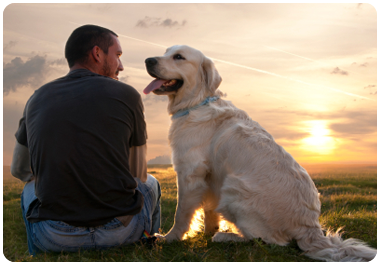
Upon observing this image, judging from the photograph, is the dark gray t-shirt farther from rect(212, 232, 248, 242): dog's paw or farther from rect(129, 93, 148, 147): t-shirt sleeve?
rect(212, 232, 248, 242): dog's paw

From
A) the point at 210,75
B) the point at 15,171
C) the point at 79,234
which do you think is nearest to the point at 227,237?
the point at 79,234

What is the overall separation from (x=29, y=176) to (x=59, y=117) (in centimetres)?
123

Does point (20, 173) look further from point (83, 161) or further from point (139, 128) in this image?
point (139, 128)

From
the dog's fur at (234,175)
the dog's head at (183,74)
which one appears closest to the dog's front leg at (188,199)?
the dog's fur at (234,175)

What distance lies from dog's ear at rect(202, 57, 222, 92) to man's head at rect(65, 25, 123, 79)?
124 cm

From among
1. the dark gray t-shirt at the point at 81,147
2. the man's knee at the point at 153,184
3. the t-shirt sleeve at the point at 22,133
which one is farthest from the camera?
the man's knee at the point at 153,184

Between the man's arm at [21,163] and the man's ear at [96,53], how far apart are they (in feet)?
4.01

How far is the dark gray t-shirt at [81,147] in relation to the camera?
2660 mm

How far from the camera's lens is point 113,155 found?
2758 mm

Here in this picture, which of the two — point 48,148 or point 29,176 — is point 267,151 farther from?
point 29,176

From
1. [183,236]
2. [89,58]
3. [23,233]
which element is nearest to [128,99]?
[89,58]

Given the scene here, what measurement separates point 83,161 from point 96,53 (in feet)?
4.15

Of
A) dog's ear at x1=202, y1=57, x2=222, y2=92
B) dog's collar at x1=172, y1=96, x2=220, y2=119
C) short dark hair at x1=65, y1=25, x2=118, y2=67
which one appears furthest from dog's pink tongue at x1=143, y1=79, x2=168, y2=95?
short dark hair at x1=65, y1=25, x2=118, y2=67

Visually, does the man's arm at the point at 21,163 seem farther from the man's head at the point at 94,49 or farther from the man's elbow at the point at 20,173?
the man's head at the point at 94,49
